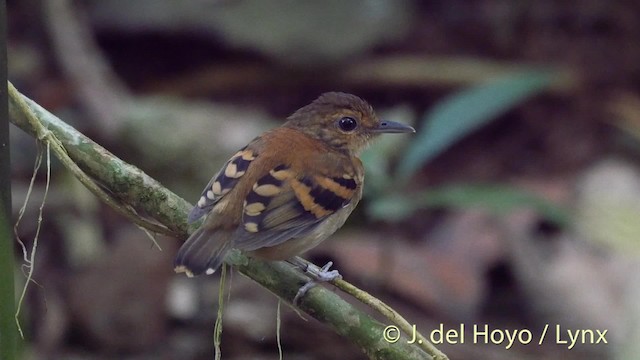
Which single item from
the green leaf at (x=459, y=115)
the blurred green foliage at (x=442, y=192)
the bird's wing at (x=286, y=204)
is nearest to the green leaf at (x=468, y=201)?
the blurred green foliage at (x=442, y=192)

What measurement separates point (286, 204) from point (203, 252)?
1.70 ft

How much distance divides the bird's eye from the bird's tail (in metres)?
0.78

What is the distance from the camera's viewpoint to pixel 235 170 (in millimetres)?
3090

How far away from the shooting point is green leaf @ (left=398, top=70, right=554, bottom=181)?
15.6ft

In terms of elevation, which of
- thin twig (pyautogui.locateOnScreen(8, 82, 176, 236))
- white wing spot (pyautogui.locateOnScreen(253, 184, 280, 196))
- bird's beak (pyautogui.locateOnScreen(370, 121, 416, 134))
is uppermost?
bird's beak (pyautogui.locateOnScreen(370, 121, 416, 134))

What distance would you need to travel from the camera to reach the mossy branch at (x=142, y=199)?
97.3 inches

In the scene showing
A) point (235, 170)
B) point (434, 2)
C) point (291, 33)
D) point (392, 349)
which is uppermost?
point (434, 2)

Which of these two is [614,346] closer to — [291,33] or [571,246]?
[571,246]

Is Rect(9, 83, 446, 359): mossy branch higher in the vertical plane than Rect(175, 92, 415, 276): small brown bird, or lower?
lower

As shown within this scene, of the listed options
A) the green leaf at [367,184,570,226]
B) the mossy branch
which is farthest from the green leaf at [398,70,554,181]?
the mossy branch

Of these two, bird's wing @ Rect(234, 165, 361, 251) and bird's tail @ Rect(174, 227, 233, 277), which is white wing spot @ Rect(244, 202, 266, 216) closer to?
bird's wing @ Rect(234, 165, 361, 251)

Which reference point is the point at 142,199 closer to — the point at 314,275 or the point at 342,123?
the point at 314,275

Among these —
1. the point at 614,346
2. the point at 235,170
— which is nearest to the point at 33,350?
the point at 235,170

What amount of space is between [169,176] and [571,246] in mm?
2272
